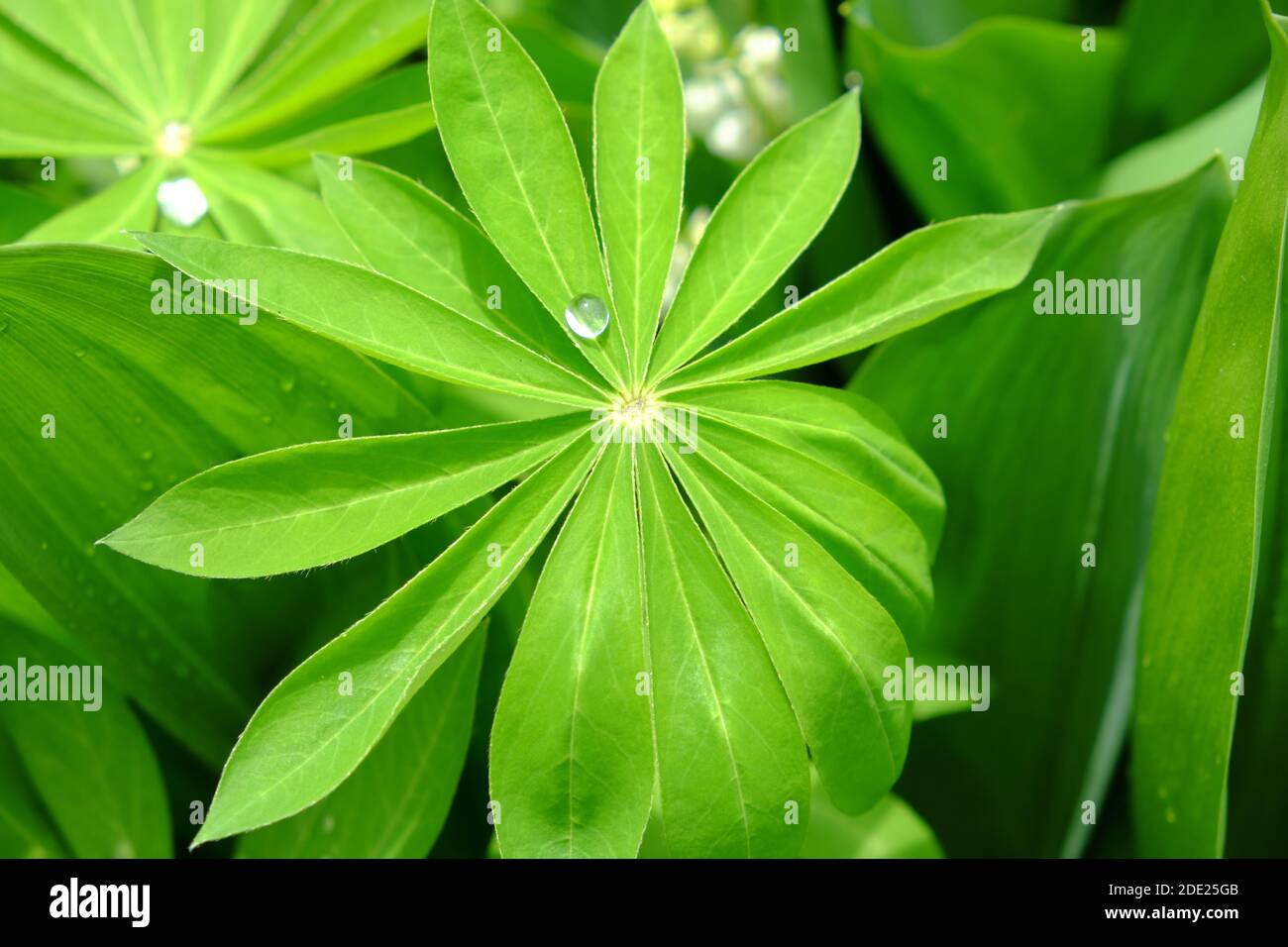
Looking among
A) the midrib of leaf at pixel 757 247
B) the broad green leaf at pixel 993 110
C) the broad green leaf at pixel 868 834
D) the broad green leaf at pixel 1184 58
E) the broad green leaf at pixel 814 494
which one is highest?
the broad green leaf at pixel 1184 58

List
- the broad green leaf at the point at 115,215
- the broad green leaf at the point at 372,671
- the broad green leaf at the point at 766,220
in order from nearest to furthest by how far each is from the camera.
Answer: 1. the broad green leaf at the point at 372,671
2. the broad green leaf at the point at 766,220
3. the broad green leaf at the point at 115,215

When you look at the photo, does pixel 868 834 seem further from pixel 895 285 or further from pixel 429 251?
pixel 429 251

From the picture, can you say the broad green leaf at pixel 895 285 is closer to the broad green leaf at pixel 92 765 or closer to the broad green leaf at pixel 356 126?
the broad green leaf at pixel 356 126

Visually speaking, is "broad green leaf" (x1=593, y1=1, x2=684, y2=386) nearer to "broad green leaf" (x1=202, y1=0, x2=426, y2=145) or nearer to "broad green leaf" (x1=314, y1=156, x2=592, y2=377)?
"broad green leaf" (x1=314, y1=156, x2=592, y2=377)

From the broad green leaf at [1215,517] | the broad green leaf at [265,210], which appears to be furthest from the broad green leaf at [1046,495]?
the broad green leaf at [265,210]

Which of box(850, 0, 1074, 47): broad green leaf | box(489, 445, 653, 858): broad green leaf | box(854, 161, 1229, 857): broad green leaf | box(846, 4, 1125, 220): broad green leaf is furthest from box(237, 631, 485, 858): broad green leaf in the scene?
box(850, 0, 1074, 47): broad green leaf
